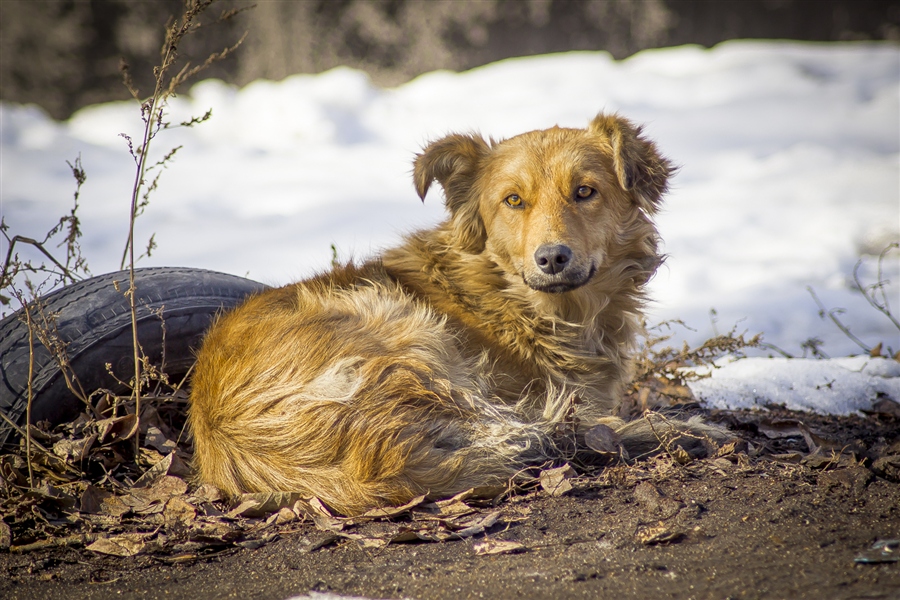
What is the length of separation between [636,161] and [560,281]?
843 mm

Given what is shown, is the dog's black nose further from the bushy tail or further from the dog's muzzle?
the bushy tail

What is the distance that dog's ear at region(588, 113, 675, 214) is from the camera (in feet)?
12.1

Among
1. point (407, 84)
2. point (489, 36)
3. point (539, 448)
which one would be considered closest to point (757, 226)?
point (489, 36)

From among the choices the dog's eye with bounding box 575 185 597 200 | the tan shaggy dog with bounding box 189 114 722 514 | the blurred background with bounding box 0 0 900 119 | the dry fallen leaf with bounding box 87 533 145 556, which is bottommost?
the dry fallen leaf with bounding box 87 533 145 556

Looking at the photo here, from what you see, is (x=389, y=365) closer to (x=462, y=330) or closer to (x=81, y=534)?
(x=462, y=330)

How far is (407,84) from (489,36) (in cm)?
147

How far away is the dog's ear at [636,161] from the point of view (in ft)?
12.1

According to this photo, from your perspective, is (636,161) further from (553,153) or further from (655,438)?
(655,438)

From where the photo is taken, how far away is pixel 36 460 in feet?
10.5

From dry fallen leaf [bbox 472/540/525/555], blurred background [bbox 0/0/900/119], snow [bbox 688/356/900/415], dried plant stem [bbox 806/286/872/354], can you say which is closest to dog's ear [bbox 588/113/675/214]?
snow [bbox 688/356/900/415]

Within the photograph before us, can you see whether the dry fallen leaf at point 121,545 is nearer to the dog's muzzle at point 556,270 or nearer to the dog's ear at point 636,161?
the dog's muzzle at point 556,270

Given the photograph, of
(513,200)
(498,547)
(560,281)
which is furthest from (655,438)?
(513,200)

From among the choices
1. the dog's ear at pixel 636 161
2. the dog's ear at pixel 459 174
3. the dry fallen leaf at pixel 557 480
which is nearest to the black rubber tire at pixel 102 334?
the dog's ear at pixel 459 174

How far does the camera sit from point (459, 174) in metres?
4.08
